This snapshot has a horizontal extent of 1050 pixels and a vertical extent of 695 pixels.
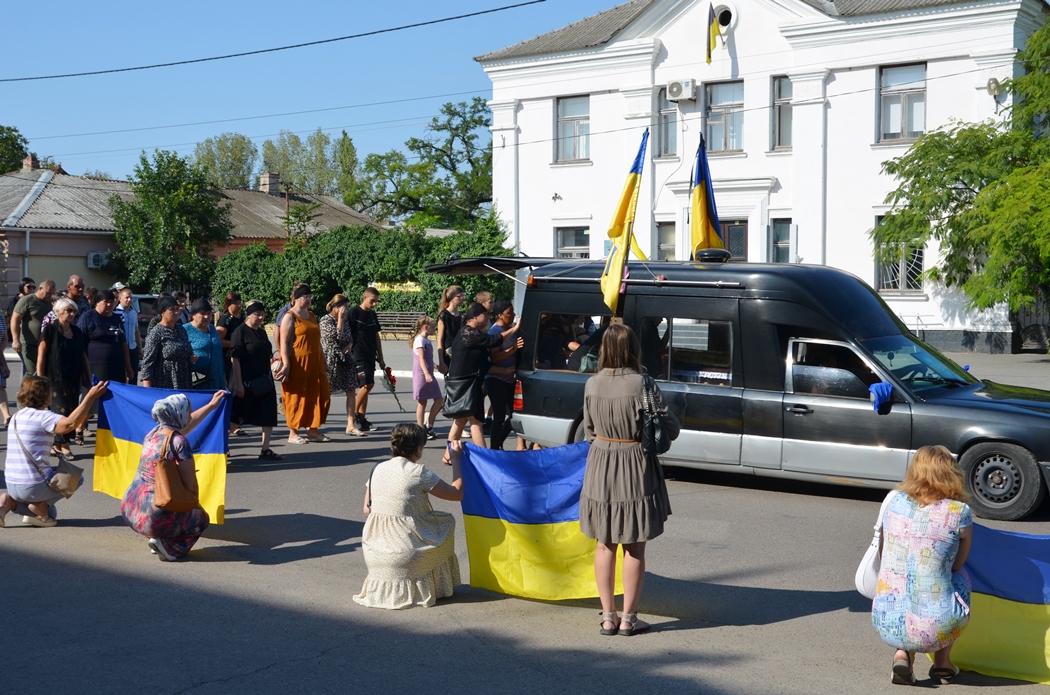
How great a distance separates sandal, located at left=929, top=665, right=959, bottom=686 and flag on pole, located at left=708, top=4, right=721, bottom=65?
89.9 feet

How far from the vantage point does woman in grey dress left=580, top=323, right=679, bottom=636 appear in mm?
5809

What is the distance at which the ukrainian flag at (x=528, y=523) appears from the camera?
6.46 metres

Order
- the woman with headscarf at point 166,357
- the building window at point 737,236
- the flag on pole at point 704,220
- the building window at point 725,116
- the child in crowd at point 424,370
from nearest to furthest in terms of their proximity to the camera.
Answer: the woman with headscarf at point 166,357 < the child in crowd at point 424,370 < the flag on pole at point 704,220 < the building window at point 725,116 < the building window at point 737,236

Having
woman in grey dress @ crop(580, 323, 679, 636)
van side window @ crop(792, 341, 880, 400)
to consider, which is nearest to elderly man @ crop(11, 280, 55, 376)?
van side window @ crop(792, 341, 880, 400)

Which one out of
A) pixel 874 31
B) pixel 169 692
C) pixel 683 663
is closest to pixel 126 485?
pixel 169 692

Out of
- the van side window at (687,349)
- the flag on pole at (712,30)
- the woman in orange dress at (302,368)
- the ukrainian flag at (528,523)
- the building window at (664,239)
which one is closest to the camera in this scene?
the ukrainian flag at (528,523)

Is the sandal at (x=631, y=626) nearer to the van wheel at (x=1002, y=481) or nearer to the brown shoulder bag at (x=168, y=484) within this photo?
the brown shoulder bag at (x=168, y=484)

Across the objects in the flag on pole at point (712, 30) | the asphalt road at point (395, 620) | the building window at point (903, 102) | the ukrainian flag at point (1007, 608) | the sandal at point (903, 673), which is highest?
the flag on pole at point (712, 30)

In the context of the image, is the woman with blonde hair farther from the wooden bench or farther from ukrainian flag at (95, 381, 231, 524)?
the wooden bench

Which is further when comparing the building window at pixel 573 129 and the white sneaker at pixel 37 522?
the building window at pixel 573 129

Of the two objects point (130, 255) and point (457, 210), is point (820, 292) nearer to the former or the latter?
point (130, 255)

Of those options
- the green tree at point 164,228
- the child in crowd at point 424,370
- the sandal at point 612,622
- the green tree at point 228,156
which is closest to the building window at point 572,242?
the green tree at point 164,228

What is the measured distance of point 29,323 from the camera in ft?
44.3

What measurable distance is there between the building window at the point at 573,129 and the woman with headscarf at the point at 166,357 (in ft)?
75.5
